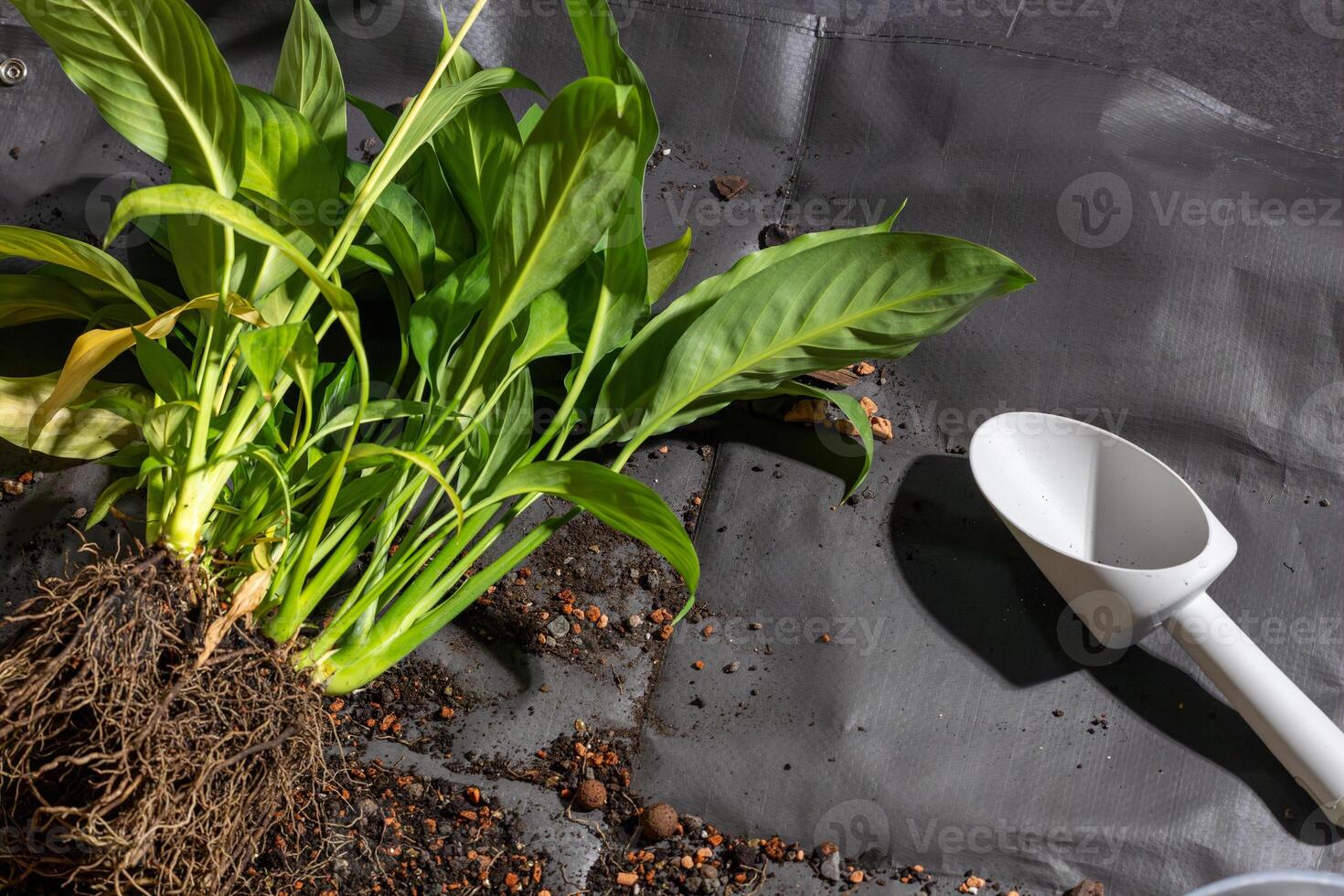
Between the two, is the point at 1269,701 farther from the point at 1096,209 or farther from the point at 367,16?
the point at 367,16

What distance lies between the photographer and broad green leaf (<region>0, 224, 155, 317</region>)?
77 centimetres

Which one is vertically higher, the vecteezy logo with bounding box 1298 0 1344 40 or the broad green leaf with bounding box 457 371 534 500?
the vecteezy logo with bounding box 1298 0 1344 40

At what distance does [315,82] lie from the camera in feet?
3.12

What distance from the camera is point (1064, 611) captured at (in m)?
1.03

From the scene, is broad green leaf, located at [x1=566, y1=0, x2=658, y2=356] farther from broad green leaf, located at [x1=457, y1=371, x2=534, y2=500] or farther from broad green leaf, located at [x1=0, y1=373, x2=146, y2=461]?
broad green leaf, located at [x1=0, y1=373, x2=146, y2=461]

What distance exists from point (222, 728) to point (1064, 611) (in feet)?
2.63

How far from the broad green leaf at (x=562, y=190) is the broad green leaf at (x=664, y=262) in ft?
0.75

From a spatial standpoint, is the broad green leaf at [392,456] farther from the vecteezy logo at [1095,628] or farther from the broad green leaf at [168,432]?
the vecteezy logo at [1095,628]

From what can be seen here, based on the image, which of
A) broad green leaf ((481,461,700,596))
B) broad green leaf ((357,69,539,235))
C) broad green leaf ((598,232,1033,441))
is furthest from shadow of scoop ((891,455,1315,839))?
broad green leaf ((357,69,539,235))

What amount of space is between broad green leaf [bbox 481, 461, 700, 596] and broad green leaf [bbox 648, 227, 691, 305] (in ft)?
0.92

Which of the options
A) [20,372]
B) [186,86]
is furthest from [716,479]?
[20,372]

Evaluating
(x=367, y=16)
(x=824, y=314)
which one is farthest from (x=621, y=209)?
(x=367, y=16)

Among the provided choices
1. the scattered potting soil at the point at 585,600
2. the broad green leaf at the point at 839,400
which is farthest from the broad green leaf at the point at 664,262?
the scattered potting soil at the point at 585,600

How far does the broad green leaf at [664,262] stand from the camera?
103cm
